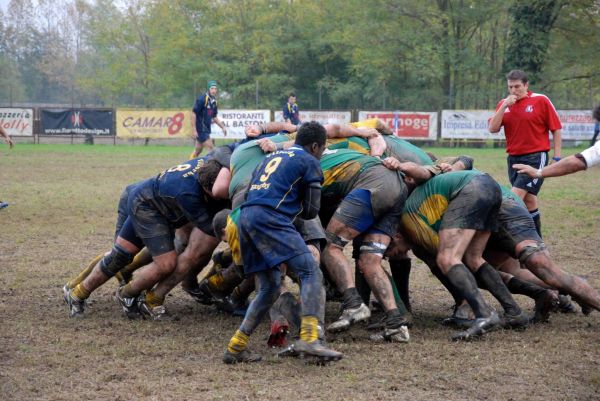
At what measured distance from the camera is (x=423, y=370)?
17.4 ft

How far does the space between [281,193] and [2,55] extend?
6902 cm

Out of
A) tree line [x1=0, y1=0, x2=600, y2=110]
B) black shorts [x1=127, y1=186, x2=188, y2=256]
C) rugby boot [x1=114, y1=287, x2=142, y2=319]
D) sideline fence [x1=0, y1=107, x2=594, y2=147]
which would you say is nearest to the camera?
black shorts [x1=127, y1=186, x2=188, y2=256]

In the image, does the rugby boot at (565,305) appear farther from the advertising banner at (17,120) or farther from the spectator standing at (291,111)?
the advertising banner at (17,120)

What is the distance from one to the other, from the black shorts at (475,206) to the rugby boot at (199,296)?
7.71 feet

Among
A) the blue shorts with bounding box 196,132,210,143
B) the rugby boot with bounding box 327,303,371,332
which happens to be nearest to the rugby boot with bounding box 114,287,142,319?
→ the rugby boot with bounding box 327,303,371,332

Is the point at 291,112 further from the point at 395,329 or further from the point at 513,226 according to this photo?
the point at 395,329

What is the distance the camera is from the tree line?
3484 cm

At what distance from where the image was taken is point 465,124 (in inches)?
1281

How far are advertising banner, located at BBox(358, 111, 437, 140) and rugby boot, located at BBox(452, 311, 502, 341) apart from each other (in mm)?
26673

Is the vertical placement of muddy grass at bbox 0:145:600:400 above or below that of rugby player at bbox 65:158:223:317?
below

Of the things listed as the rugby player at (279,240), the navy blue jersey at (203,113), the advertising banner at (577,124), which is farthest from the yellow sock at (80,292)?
the advertising banner at (577,124)

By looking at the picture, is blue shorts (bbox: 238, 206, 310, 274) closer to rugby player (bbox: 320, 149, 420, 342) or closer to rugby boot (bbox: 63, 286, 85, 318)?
rugby player (bbox: 320, 149, 420, 342)

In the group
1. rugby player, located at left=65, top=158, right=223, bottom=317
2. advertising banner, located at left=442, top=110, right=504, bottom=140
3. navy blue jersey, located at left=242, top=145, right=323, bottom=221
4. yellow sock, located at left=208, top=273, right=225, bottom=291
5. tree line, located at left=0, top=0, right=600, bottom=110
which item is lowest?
yellow sock, located at left=208, top=273, right=225, bottom=291

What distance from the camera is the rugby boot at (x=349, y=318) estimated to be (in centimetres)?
613
